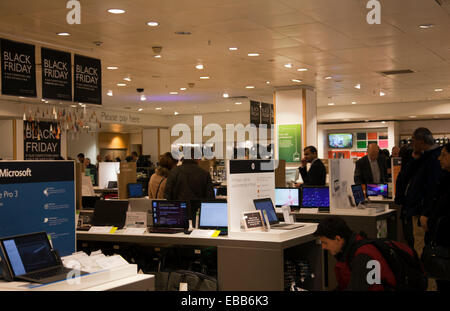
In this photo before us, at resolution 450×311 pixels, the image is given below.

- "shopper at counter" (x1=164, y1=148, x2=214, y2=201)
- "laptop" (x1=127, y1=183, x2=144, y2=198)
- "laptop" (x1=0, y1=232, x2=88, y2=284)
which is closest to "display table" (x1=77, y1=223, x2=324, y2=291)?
"shopper at counter" (x1=164, y1=148, x2=214, y2=201)

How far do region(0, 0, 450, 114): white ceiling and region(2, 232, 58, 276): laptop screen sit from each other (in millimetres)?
3784

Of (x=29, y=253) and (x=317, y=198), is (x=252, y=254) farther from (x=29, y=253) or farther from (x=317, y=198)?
A: (x=317, y=198)

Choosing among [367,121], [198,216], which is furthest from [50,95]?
[367,121]

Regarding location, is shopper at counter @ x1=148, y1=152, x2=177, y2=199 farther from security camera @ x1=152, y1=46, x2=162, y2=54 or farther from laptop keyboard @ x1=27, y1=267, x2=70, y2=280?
laptop keyboard @ x1=27, y1=267, x2=70, y2=280

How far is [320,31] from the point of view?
26.2 feet

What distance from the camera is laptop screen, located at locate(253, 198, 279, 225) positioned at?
5.32m

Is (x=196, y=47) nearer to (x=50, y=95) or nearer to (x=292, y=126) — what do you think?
(x=50, y=95)

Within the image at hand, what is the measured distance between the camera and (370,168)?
31.4ft

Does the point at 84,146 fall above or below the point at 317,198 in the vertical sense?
above

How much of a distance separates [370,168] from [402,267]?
651 cm

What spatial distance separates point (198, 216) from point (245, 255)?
3.07 ft

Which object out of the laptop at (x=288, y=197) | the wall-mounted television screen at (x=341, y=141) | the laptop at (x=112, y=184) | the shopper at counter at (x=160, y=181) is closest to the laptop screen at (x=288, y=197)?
the laptop at (x=288, y=197)

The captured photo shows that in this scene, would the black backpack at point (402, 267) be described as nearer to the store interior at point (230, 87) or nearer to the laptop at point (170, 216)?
the store interior at point (230, 87)

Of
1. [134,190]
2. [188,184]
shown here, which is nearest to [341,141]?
[134,190]
